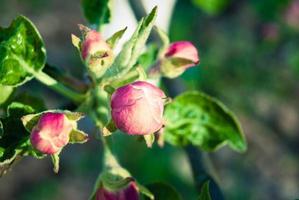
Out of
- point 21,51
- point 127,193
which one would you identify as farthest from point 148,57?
point 127,193

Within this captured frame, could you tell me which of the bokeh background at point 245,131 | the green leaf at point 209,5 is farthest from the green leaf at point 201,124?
the bokeh background at point 245,131

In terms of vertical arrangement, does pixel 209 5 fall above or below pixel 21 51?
below

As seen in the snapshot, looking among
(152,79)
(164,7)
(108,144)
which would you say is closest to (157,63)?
(152,79)

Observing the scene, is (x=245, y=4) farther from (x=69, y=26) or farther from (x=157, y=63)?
(x=157, y=63)

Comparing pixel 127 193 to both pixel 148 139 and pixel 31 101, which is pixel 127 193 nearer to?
pixel 148 139

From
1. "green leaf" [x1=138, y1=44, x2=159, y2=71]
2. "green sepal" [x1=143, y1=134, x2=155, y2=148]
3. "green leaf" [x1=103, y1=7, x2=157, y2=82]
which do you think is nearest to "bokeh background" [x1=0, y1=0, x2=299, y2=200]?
"green leaf" [x1=138, y1=44, x2=159, y2=71]

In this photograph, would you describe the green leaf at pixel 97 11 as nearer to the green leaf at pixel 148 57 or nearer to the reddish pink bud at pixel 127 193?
the green leaf at pixel 148 57
